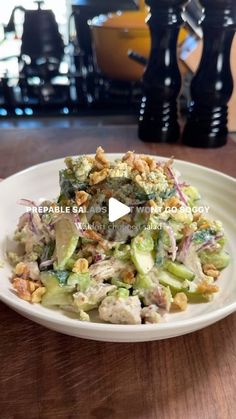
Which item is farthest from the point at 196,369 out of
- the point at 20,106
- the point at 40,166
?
the point at 20,106

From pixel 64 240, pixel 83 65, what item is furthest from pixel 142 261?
pixel 83 65

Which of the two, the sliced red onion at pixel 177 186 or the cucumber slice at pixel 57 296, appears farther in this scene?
the sliced red onion at pixel 177 186

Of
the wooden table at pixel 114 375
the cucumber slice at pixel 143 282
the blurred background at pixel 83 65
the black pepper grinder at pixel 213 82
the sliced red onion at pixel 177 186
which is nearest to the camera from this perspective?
the wooden table at pixel 114 375

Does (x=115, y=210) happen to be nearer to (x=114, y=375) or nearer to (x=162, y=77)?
(x=114, y=375)

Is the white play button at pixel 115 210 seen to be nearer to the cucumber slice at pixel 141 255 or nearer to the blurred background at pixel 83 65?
the cucumber slice at pixel 141 255

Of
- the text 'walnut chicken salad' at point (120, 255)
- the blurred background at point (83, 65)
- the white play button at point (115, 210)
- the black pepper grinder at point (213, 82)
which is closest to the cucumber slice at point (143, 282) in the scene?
the text 'walnut chicken salad' at point (120, 255)

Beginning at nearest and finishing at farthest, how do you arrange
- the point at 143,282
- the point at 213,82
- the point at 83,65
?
the point at 143,282 < the point at 213,82 < the point at 83,65

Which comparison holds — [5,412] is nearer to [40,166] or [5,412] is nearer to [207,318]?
[207,318]
